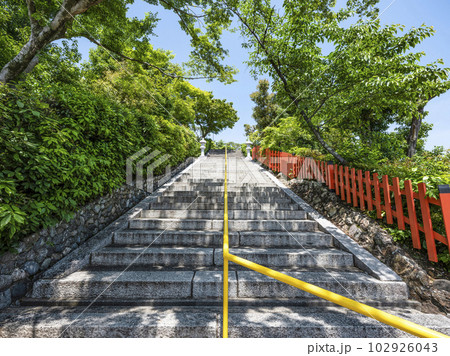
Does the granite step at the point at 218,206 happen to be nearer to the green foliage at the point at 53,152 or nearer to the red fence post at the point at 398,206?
the green foliage at the point at 53,152

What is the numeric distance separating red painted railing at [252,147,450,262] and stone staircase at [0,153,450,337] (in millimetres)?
906

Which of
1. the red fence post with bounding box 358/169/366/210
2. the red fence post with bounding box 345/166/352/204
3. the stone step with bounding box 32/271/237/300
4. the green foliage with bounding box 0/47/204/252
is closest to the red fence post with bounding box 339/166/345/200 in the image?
the red fence post with bounding box 345/166/352/204

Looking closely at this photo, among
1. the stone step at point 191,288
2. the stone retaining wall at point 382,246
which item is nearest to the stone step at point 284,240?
the stone retaining wall at point 382,246

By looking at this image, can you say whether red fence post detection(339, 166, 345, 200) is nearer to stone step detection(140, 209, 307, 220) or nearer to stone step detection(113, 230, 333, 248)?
stone step detection(140, 209, 307, 220)

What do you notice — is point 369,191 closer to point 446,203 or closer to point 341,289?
point 446,203

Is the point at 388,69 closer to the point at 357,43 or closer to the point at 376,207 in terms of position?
the point at 357,43

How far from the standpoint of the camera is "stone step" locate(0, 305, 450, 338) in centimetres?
215

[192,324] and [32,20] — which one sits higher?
[32,20]

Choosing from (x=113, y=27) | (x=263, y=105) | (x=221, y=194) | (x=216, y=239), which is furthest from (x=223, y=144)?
(x=216, y=239)

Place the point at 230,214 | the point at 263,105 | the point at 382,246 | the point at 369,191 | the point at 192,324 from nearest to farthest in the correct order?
the point at 192,324, the point at 382,246, the point at 369,191, the point at 230,214, the point at 263,105

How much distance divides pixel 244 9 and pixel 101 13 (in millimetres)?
5283

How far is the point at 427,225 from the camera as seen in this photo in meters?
2.86

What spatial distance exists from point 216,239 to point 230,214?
1012 millimetres

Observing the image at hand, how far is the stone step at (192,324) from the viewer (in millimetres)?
2150
